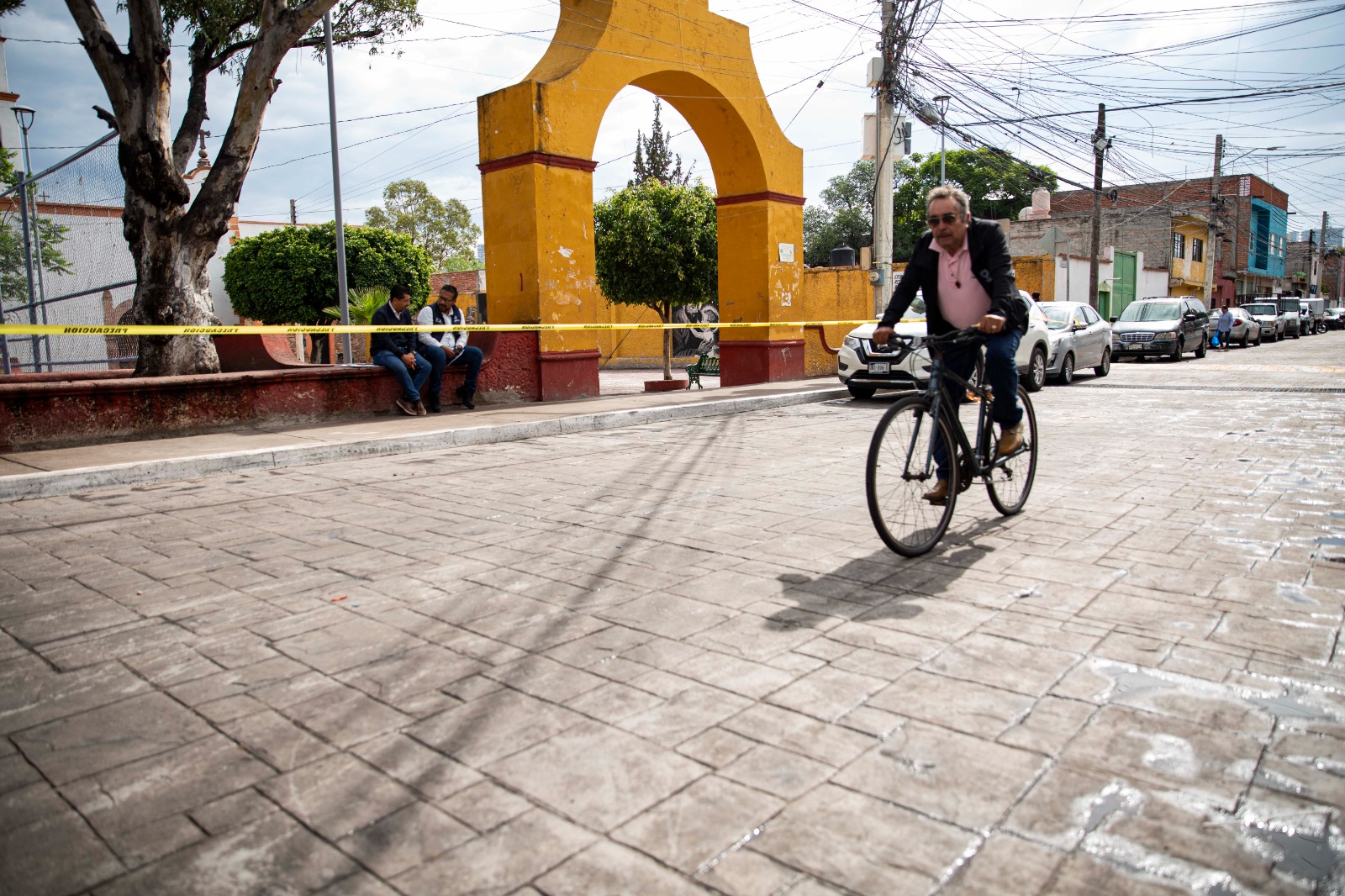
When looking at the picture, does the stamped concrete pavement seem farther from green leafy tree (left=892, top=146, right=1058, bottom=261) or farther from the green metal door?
green leafy tree (left=892, top=146, right=1058, bottom=261)

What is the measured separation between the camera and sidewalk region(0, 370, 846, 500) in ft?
22.5

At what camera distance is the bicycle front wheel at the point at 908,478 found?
4.33 meters

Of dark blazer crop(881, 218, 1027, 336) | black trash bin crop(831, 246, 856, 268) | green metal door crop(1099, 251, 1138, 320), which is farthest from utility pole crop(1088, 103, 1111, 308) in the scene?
dark blazer crop(881, 218, 1027, 336)

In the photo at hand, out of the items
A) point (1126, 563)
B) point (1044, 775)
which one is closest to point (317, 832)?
point (1044, 775)

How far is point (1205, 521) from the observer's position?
504 centimetres

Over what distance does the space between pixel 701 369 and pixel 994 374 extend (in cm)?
1678

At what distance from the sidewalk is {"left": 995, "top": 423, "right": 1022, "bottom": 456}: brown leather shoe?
18.8 ft

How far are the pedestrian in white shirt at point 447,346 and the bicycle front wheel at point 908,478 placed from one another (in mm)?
Answer: 7307

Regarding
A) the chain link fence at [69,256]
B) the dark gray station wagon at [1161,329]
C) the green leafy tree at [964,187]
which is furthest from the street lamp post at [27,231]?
the green leafy tree at [964,187]

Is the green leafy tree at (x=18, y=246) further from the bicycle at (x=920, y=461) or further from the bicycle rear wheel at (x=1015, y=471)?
the bicycle rear wheel at (x=1015, y=471)

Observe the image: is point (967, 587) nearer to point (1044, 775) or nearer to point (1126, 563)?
point (1126, 563)

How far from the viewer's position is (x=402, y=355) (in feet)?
34.6

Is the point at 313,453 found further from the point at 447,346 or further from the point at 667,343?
the point at 667,343

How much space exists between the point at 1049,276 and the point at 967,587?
28501mm
